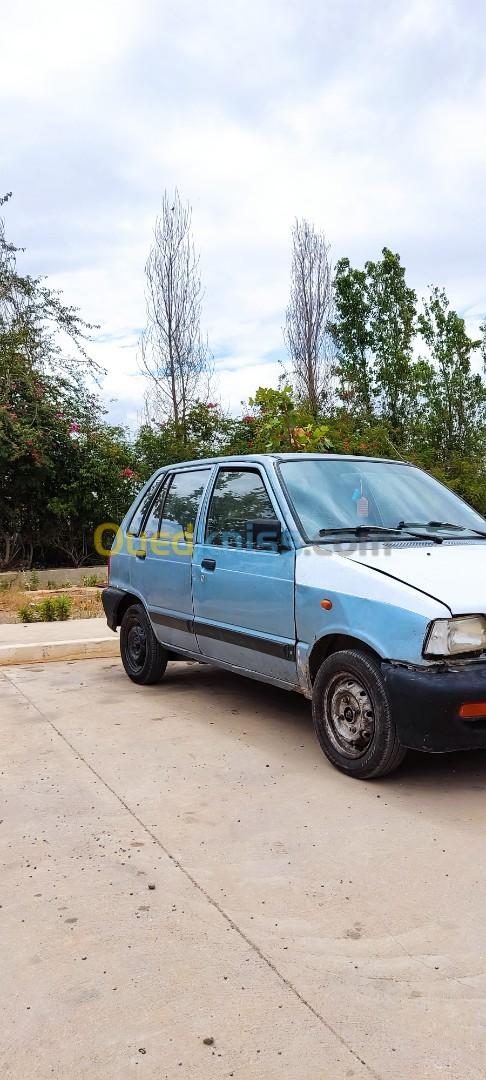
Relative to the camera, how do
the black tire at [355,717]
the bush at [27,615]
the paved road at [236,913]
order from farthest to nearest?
1. the bush at [27,615]
2. the black tire at [355,717]
3. the paved road at [236,913]

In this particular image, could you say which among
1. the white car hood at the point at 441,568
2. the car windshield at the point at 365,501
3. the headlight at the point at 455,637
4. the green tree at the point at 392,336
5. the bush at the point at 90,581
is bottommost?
the bush at the point at 90,581

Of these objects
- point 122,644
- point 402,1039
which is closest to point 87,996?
point 402,1039

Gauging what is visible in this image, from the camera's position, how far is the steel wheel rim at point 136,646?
6.31 m

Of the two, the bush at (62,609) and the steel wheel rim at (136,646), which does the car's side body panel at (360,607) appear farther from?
the bush at (62,609)

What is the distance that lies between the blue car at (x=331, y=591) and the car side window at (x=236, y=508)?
1 cm

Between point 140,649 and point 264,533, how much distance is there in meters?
2.14

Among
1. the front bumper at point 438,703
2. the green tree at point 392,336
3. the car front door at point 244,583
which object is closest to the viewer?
the front bumper at point 438,703

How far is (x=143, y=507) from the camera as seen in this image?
254 inches

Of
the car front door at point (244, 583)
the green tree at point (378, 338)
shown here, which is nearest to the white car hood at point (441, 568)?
the car front door at point (244, 583)

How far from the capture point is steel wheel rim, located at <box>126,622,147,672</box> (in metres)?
6.31

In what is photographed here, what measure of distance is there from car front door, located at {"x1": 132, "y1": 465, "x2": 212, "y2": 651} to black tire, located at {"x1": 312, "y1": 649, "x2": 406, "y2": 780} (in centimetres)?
151

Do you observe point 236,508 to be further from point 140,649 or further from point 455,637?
point 455,637

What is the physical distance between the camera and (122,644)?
6.62 m

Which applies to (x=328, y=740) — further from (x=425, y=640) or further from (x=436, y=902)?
(x=436, y=902)
